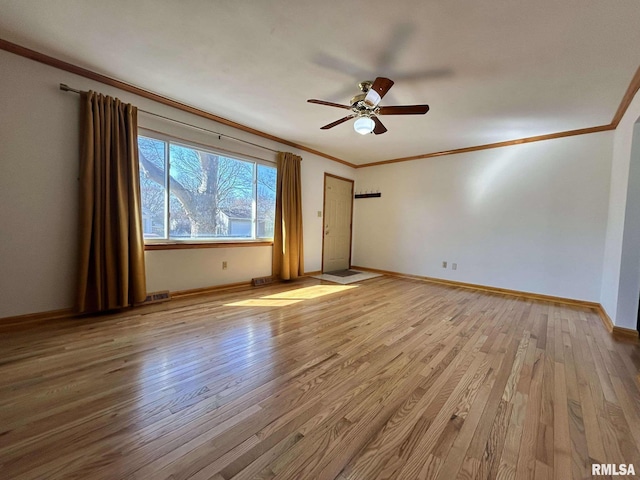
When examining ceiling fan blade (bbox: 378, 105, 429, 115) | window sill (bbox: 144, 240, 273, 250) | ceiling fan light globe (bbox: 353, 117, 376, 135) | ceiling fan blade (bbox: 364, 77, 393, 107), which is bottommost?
window sill (bbox: 144, 240, 273, 250)

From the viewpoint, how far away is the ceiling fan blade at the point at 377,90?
2.22 metres

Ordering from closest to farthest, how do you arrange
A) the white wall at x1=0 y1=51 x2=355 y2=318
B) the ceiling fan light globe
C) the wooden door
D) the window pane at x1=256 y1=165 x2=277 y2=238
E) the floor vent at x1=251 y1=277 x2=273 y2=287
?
the white wall at x1=0 y1=51 x2=355 y2=318, the ceiling fan light globe, the floor vent at x1=251 y1=277 x2=273 y2=287, the window pane at x1=256 y1=165 x2=277 y2=238, the wooden door

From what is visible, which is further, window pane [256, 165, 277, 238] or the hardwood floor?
window pane [256, 165, 277, 238]

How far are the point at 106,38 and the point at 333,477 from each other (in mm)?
3412

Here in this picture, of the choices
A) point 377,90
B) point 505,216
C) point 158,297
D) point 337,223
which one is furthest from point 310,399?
point 337,223

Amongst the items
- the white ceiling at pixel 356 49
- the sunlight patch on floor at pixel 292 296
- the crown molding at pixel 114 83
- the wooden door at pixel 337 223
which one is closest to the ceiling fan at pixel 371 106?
the white ceiling at pixel 356 49

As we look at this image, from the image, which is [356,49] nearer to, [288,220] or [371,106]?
[371,106]

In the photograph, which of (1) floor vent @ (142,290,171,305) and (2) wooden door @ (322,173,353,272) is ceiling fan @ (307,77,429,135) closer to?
(2) wooden door @ (322,173,353,272)

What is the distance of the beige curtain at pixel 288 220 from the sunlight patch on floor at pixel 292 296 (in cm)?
60

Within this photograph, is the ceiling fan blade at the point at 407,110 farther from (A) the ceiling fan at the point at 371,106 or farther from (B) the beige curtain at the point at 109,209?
(B) the beige curtain at the point at 109,209

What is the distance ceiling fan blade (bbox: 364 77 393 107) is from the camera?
7.30 ft

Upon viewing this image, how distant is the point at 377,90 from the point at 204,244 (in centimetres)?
294

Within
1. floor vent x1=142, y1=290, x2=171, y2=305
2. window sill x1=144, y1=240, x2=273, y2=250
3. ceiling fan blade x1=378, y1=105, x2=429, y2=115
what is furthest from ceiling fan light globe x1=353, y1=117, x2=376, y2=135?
floor vent x1=142, y1=290, x2=171, y2=305

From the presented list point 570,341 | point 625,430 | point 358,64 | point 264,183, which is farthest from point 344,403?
point 264,183
